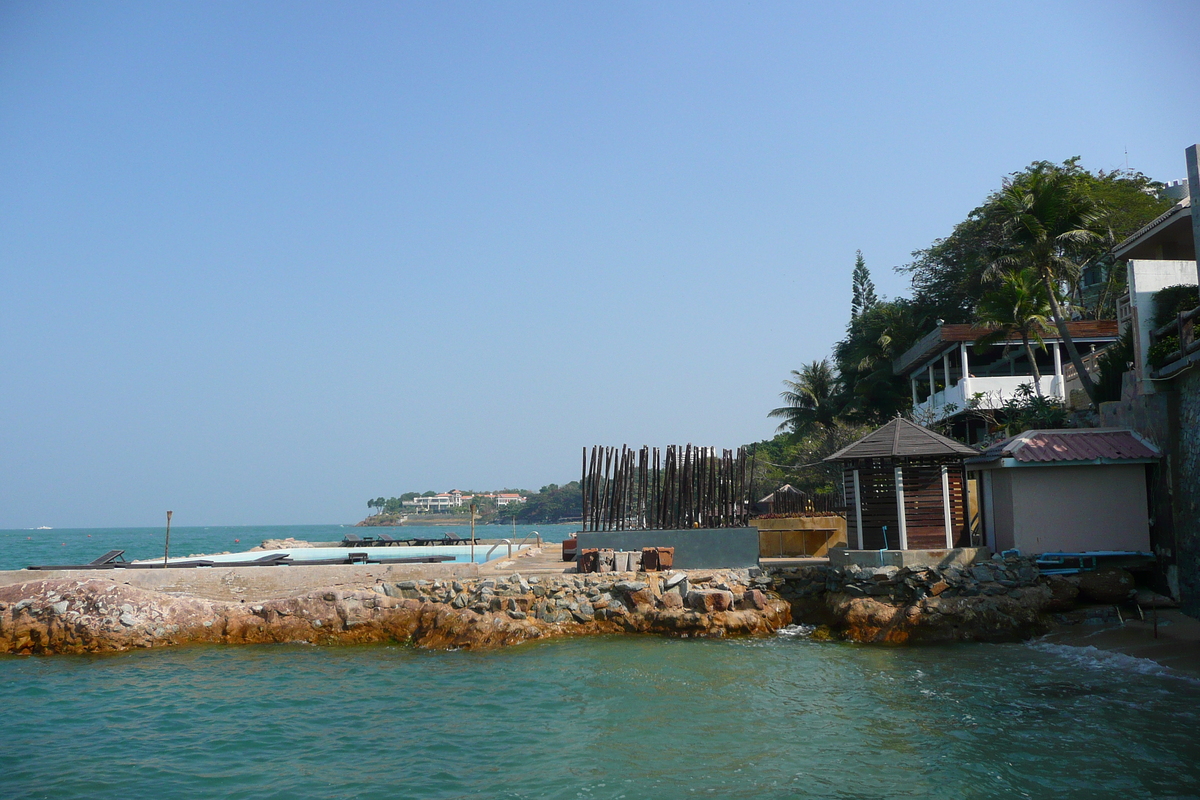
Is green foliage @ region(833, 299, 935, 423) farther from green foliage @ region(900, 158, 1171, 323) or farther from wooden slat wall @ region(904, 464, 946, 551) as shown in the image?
wooden slat wall @ region(904, 464, 946, 551)

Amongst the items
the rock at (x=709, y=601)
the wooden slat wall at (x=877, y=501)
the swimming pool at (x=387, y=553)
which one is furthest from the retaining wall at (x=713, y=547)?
the swimming pool at (x=387, y=553)

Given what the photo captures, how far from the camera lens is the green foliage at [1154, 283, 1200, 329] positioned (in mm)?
16172

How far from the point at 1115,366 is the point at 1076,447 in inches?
196

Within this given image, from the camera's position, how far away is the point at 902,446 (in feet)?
56.6

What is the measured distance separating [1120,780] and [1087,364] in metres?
20.5

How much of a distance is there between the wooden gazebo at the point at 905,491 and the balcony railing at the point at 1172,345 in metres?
3.82

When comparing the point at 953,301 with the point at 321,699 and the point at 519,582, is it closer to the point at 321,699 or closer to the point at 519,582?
the point at 519,582

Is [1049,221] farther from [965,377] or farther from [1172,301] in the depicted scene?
[965,377]

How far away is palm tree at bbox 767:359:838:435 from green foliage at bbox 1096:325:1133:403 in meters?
24.4

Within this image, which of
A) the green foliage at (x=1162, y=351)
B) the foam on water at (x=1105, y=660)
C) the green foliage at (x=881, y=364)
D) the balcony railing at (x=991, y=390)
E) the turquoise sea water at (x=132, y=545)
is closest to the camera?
the foam on water at (x=1105, y=660)

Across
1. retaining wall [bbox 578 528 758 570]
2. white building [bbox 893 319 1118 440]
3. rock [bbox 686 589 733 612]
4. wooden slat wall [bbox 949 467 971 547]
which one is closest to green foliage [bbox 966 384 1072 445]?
white building [bbox 893 319 1118 440]

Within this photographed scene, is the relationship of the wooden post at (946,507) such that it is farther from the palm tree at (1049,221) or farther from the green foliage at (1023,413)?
the palm tree at (1049,221)

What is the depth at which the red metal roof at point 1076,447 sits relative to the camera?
16125 millimetres

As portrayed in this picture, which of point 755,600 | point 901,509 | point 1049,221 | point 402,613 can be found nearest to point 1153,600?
point 901,509
